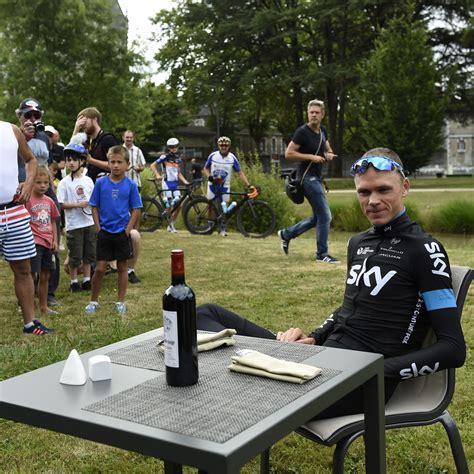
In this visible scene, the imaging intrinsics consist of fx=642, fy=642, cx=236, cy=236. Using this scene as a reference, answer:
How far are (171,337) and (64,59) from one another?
82.6 feet

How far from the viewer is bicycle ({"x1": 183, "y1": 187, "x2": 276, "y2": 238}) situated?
41.2ft

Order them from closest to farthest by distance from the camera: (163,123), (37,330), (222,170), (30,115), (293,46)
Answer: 1. (37,330)
2. (30,115)
3. (222,170)
4. (293,46)
5. (163,123)

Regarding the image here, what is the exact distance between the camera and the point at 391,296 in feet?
7.82

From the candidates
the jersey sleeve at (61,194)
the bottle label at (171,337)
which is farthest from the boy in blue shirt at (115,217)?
the bottle label at (171,337)

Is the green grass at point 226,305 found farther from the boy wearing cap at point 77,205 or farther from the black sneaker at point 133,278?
the boy wearing cap at point 77,205

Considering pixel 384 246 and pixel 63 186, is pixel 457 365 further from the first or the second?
pixel 63 186

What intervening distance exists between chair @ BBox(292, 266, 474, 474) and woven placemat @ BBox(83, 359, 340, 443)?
Answer: 44cm

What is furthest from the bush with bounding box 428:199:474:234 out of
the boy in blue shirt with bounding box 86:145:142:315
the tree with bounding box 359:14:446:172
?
the tree with bounding box 359:14:446:172

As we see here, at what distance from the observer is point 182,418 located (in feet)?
4.78

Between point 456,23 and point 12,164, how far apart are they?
37657mm

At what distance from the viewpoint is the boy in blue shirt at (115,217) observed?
19.3ft

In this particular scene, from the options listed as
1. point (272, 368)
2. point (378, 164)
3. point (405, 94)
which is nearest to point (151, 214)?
point (378, 164)

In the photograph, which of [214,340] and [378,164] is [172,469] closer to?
[214,340]

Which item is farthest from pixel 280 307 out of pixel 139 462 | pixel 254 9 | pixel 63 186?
pixel 254 9
